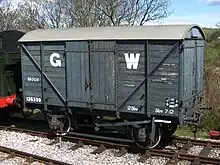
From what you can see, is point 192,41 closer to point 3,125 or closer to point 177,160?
point 177,160

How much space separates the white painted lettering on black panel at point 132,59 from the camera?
9.41m

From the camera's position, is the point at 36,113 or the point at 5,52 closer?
the point at 5,52

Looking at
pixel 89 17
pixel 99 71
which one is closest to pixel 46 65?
pixel 99 71

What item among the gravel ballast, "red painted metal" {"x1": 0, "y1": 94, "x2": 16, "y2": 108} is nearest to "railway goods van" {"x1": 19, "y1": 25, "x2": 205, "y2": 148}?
the gravel ballast

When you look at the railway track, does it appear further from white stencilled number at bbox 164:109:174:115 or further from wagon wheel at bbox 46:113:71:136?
white stencilled number at bbox 164:109:174:115

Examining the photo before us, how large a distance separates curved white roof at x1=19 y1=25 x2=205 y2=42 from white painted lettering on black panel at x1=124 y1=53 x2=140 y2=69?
467 mm

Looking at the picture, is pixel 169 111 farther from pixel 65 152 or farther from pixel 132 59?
pixel 65 152

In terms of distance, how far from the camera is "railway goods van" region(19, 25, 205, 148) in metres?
9.05

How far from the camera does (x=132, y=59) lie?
9.48 metres

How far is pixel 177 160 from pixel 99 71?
10.9ft

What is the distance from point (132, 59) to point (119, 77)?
0.67 meters

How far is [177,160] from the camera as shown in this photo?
29.5 feet

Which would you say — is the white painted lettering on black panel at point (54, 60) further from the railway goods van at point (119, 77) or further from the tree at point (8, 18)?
the tree at point (8, 18)

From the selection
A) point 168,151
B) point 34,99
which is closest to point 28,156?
point 34,99
